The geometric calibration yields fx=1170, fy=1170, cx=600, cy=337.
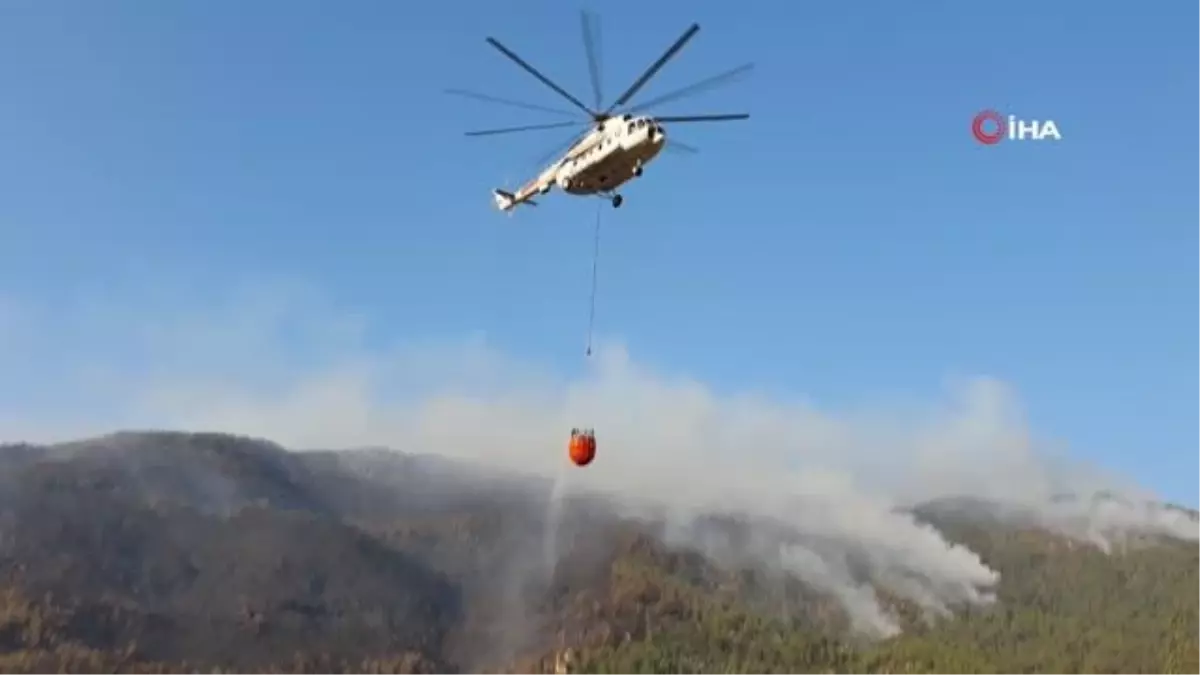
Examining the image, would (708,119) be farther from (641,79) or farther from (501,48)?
(501,48)

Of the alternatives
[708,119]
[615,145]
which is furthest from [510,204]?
[708,119]

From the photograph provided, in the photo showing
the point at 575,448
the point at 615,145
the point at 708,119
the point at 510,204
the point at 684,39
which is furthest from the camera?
the point at 510,204

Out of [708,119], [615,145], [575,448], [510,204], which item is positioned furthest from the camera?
[510,204]

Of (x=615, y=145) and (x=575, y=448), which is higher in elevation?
(x=615, y=145)

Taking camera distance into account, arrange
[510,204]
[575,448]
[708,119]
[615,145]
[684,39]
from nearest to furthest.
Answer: [684,39], [708,119], [615,145], [575,448], [510,204]

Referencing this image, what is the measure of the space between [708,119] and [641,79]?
192 inches

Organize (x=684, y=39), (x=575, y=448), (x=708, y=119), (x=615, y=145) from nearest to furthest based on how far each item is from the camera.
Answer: (x=684, y=39), (x=708, y=119), (x=615, y=145), (x=575, y=448)

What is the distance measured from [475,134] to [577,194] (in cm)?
1175

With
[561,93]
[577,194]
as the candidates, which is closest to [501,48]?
[561,93]

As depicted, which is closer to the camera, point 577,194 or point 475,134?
point 475,134

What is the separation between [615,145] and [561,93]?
5.03 meters

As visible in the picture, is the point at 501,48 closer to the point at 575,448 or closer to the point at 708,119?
the point at 708,119

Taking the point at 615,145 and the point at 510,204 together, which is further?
the point at 510,204

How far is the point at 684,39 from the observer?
203 ft
